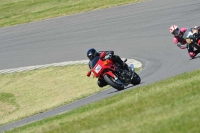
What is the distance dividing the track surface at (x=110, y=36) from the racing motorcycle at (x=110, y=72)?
245 centimetres

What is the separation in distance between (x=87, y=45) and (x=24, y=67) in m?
2.63

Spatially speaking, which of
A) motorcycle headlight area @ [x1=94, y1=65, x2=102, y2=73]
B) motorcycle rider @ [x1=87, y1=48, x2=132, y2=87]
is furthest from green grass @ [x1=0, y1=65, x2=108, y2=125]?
motorcycle headlight area @ [x1=94, y1=65, x2=102, y2=73]

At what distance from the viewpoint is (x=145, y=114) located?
9.39 metres

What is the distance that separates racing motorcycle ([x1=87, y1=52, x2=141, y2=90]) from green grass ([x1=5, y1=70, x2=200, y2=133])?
228cm

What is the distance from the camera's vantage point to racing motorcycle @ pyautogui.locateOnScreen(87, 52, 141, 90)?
15.1m

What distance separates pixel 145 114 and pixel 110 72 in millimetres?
5788

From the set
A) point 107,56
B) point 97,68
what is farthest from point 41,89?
point 97,68

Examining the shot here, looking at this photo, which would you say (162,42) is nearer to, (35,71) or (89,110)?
(35,71)

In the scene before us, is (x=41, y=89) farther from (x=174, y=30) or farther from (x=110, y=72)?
(x=110, y=72)

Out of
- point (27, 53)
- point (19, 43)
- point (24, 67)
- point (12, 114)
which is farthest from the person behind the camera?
point (19, 43)

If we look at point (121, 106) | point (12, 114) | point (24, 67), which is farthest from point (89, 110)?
point (24, 67)

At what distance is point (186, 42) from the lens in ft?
59.2

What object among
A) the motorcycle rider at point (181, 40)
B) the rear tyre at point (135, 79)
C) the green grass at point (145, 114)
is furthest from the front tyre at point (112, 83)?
the motorcycle rider at point (181, 40)

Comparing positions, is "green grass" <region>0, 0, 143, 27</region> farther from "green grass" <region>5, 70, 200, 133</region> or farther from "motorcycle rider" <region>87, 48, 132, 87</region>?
"green grass" <region>5, 70, 200, 133</region>
